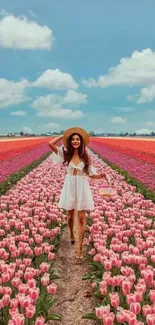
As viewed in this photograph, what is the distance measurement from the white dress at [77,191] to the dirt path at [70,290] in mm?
922

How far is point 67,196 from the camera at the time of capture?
679cm

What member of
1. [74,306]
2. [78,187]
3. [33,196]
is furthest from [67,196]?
[33,196]

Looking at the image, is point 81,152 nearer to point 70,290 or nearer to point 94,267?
point 94,267

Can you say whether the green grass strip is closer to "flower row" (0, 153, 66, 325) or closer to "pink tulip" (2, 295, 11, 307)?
"flower row" (0, 153, 66, 325)

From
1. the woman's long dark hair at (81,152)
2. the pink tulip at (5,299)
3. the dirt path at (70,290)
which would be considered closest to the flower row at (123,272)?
the dirt path at (70,290)

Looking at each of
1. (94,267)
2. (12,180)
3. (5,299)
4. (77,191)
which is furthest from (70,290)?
(12,180)

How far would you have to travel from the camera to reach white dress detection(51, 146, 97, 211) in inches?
264

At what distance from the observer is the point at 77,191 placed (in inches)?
266

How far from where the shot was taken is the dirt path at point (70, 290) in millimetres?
5055

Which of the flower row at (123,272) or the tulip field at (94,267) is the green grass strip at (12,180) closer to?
the tulip field at (94,267)

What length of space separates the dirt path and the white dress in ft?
3.03

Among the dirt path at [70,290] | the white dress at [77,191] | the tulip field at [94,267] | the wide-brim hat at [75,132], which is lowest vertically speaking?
the dirt path at [70,290]

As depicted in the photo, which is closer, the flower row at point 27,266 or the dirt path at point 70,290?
the flower row at point 27,266

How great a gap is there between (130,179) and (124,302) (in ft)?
34.5
